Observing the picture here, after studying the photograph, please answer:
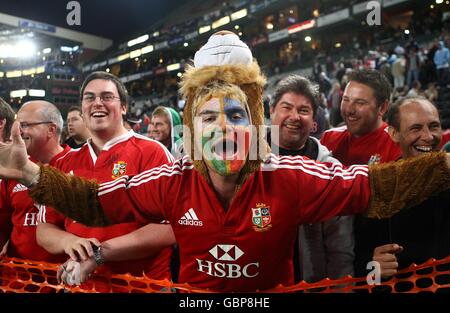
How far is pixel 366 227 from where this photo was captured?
2.22 m

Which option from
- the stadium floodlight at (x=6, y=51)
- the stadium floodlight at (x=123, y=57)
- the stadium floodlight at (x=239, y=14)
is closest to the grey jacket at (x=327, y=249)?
the stadium floodlight at (x=239, y=14)

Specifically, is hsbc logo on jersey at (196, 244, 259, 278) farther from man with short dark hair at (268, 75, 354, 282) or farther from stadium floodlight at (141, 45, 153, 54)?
stadium floodlight at (141, 45, 153, 54)

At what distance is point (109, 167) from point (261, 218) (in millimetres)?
1107

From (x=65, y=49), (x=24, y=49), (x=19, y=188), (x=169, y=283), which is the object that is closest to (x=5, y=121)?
(x=19, y=188)

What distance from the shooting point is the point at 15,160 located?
5.71 feet

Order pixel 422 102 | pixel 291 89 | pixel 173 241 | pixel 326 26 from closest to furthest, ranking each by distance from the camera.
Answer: pixel 173 241 → pixel 422 102 → pixel 291 89 → pixel 326 26

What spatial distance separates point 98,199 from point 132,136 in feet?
2.72

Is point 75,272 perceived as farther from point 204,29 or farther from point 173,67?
point 173,67

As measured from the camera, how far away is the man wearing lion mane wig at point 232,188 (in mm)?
1688

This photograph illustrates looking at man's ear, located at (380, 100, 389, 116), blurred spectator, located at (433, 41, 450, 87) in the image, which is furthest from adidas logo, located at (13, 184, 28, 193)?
blurred spectator, located at (433, 41, 450, 87)

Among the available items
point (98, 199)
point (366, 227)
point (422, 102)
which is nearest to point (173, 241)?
point (98, 199)

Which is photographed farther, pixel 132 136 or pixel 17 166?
pixel 132 136

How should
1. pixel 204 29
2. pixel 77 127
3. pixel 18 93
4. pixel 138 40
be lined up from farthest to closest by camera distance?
pixel 138 40
pixel 204 29
pixel 18 93
pixel 77 127

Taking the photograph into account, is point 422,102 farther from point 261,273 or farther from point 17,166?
point 17,166
